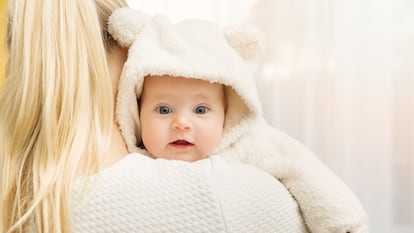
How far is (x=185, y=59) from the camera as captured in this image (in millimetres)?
1012

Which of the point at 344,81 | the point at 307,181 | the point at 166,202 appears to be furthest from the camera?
the point at 344,81

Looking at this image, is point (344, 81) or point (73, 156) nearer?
point (73, 156)

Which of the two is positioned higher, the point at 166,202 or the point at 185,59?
the point at 185,59

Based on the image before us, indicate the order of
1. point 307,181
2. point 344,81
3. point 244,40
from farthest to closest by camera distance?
point 344,81
point 244,40
point 307,181

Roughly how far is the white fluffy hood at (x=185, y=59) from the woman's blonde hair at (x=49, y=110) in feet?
0.21

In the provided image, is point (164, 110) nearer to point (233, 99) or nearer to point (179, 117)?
point (179, 117)

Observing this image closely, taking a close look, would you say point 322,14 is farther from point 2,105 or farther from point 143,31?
point 2,105

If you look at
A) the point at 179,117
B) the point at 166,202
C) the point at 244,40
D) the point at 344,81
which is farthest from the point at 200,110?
the point at 344,81

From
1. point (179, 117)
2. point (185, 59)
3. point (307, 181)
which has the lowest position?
point (307, 181)

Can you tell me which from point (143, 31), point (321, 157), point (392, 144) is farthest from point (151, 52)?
point (392, 144)

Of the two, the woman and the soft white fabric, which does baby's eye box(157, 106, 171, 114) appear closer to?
the woman

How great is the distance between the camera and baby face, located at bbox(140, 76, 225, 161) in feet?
3.44

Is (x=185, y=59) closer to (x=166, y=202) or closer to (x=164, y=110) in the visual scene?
(x=164, y=110)

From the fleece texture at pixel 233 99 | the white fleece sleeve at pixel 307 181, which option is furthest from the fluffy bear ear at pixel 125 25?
the white fleece sleeve at pixel 307 181
